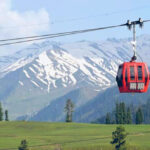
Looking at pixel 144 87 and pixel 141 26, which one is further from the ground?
pixel 141 26

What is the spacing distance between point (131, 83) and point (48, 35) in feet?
34.7

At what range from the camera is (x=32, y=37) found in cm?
4919

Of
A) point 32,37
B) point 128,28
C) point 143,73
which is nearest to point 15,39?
point 32,37

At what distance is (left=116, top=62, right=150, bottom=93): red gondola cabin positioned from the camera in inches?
2208

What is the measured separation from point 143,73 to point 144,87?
4.46ft

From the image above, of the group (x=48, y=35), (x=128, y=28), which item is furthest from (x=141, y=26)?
(x=48, y=35)

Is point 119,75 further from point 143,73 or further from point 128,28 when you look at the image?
point 128,28

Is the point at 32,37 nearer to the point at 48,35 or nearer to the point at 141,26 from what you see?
the point at 48,35

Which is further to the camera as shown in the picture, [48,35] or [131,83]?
[131,83]

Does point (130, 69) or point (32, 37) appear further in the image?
point (130, 69)

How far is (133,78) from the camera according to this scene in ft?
185

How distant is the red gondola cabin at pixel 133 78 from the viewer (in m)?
56.1

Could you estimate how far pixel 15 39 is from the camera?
4969cm

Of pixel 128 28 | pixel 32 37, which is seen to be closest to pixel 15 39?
pixel 32 37
